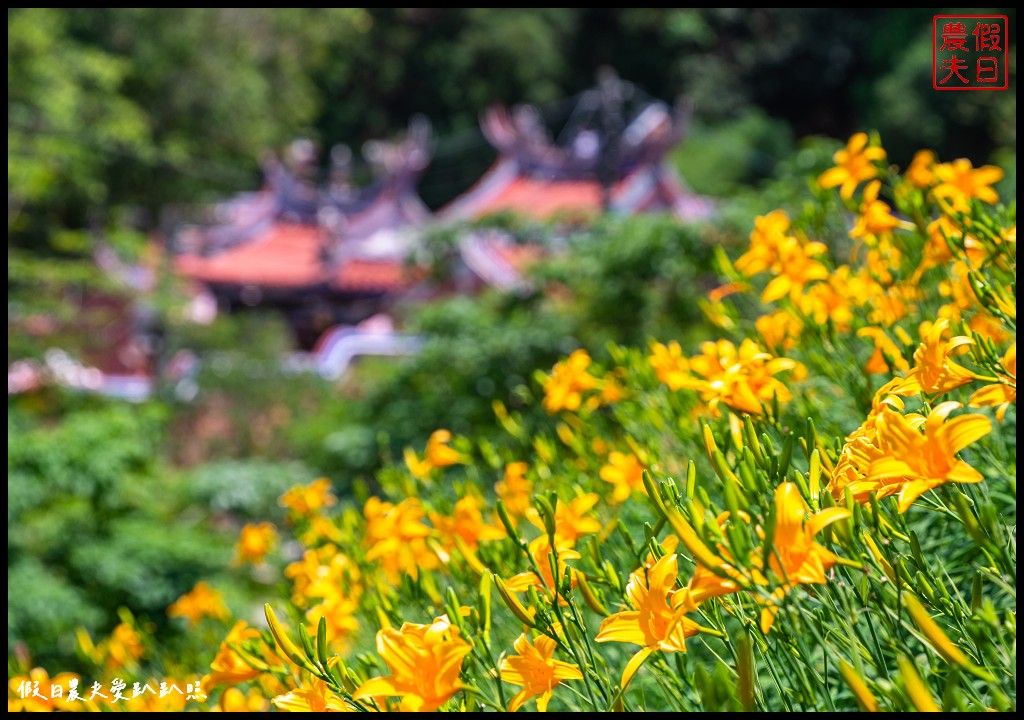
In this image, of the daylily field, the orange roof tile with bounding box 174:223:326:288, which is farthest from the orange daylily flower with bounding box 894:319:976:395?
the orange roof tile with bounding box 174:223:326:288

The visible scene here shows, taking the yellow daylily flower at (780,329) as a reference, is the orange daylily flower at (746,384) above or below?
below

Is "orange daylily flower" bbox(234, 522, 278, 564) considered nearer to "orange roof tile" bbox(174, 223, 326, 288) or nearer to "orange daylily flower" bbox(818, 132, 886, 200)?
"orange daylily flower" bbox(818, 132, 886, 200)

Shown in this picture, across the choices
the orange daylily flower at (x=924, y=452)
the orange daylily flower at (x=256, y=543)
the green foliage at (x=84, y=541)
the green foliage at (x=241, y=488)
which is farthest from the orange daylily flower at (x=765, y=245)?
the green foliage at (x=241, y=488)

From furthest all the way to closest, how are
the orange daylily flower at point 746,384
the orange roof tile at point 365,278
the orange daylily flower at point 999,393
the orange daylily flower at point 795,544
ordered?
1. the orange roof tile at point 365,278
2. the orange daylily flower at point 746,384
3. the orange daylily flower at point 999,393
4. the orange daylily flower at point 795,544

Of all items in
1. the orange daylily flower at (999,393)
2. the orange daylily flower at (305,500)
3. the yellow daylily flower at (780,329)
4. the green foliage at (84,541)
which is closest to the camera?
the orange daylily flower at (999,393)

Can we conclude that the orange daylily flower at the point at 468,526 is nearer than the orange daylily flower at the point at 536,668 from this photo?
No

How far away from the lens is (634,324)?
3.81 meters

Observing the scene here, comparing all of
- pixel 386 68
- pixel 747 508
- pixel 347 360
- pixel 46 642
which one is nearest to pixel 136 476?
pixel 46 642

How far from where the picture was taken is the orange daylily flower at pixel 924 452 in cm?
52

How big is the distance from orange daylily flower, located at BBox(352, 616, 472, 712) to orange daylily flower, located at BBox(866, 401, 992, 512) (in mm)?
307

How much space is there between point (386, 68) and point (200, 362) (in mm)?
13036

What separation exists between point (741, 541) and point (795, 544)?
4cm

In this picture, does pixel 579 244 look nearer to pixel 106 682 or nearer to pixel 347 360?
Answer: pixel 106 682

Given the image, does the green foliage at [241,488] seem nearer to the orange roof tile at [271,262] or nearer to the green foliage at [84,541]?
the green foliage at [84,541]
